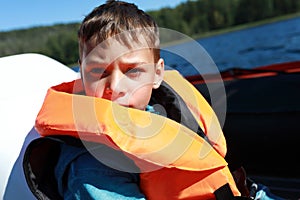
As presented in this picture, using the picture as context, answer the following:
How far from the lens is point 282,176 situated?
155 centimetres

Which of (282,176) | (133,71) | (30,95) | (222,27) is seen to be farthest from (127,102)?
(222,27)

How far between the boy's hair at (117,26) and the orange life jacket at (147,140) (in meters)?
0.11

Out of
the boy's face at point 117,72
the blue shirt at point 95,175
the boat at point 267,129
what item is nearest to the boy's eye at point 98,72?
the boy's face at point 117,72

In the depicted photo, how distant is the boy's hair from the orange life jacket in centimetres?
11

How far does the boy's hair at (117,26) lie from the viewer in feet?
2.51

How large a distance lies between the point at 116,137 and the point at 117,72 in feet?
0.39

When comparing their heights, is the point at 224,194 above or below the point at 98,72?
below

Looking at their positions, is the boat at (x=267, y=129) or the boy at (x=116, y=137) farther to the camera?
the boat at (x=267, y=129)

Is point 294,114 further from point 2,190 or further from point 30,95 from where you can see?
point 2,190

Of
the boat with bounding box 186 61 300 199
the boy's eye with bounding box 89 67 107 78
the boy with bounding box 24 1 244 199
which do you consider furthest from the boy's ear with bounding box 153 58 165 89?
the boat with bounding box 186 61 300 199

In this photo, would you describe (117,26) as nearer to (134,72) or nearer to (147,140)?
(134,72)

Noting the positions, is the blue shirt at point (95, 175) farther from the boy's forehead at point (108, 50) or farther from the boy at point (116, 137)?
the boy's forehead at point (108, 50)

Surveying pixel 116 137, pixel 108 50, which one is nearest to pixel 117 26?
pixel 108 50

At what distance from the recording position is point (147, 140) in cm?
74
